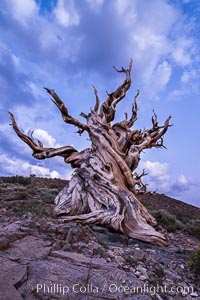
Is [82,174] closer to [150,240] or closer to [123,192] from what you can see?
[123,192]

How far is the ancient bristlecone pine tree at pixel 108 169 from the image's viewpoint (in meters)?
8.27

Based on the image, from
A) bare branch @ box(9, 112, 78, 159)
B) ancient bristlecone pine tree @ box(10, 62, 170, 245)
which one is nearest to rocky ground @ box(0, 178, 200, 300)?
ancient bristlecone pine tree @ box(10, 62, 170, 245)

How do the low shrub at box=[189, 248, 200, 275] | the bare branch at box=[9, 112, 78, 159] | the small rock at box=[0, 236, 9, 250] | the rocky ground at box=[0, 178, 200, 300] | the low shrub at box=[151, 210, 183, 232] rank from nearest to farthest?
1. the rocky ground at box=[0, 178, 200, 300]
2. the small rock at box=[0, 236, 9, 250]
3. the low shrub at box=[189, 248, 200, 275]
4. the bare branch at box=[9, 112, 78, 159]
5. the low shrub at box=[151, 210, 183, 232]

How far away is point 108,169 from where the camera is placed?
980 centimetres

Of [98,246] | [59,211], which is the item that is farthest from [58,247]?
[59,211]

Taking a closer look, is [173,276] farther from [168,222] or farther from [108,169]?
[168,222]

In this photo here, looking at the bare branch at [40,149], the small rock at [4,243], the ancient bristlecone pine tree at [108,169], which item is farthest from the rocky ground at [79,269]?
the bare branch at [40,149]

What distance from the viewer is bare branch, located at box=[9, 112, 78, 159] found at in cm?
1056

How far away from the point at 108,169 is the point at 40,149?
8.61ft

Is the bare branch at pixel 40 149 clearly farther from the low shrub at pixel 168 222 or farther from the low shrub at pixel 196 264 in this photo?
the low shrub at pixel 196 264

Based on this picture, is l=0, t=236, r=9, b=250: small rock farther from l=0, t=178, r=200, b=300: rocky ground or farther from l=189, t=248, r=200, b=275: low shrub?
l=189, t=248, r=200, b=275: low shrub

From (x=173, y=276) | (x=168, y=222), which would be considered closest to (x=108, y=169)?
(x=168, y=222)

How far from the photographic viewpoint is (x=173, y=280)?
501cm

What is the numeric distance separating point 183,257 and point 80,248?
8.35 feet
